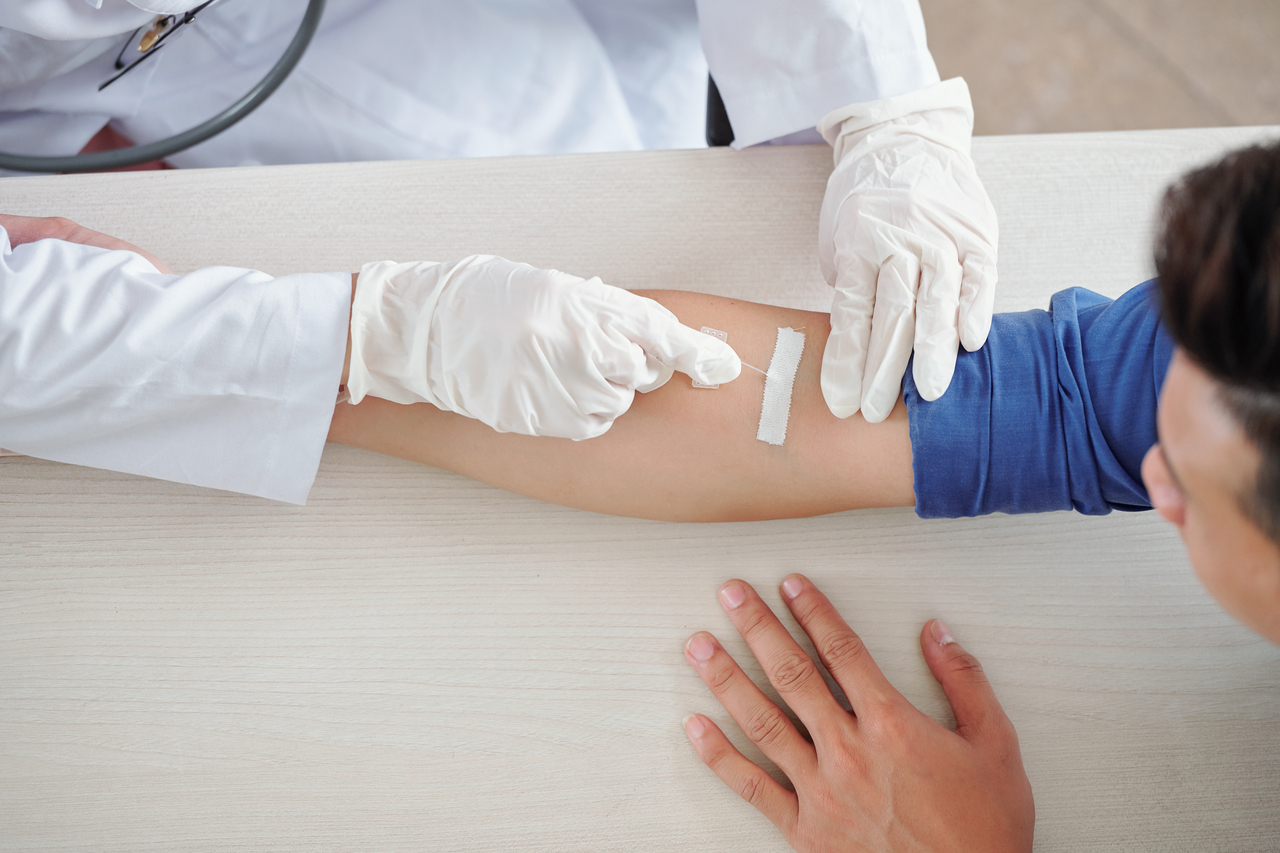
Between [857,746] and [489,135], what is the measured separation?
1.19 m

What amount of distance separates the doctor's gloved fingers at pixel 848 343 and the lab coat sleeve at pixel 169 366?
0.61 metres

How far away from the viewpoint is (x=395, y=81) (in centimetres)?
134

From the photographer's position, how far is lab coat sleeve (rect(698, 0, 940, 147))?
105 centimetres

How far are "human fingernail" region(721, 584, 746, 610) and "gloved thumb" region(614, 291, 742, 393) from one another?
0.28 meters

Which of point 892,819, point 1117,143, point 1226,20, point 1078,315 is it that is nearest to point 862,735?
point 892,819

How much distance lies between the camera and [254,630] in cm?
97

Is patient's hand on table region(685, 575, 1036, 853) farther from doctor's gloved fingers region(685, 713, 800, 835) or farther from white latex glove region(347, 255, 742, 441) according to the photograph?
white latex glove region(347, 255, 742, 441)

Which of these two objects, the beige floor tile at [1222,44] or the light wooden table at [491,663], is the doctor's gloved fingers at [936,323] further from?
the beige floor tile at [1222,44]

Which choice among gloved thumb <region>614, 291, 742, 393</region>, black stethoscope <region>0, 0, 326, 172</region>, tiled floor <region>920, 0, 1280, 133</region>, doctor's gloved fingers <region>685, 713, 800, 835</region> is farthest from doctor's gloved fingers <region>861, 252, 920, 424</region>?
tiled floor <region>920, 0, 1280, 133</region>

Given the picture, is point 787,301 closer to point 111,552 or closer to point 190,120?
point 111,552

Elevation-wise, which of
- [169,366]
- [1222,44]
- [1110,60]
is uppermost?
[1222,44]

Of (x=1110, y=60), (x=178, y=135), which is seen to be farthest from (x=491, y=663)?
(x=1110, y=60)

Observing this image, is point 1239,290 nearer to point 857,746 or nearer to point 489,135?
point 857,746

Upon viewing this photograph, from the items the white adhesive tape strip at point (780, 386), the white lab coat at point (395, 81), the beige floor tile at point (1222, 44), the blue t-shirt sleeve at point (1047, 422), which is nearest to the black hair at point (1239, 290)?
the blue t-shirt sleeve at point (1047, 422)
